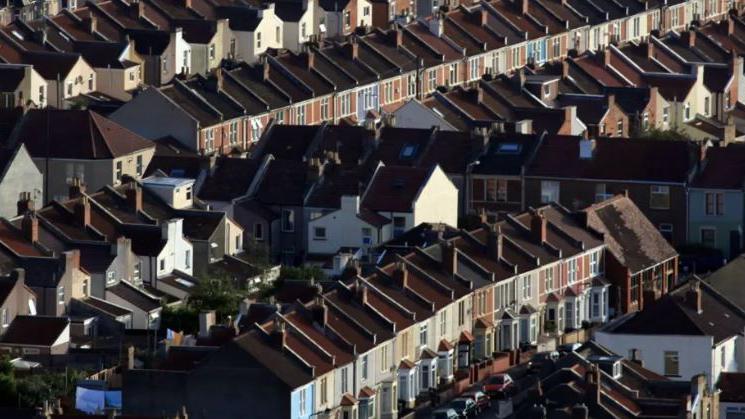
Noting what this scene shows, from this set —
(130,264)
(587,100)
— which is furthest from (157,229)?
(587,100)

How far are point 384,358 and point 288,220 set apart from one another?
71.3 feet

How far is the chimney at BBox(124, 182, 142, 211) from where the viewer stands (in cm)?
12056

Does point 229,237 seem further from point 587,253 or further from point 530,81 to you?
point 530,81

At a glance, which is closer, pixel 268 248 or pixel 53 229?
pixel 53 229

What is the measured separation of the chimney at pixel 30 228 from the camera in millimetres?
Answer: 114688

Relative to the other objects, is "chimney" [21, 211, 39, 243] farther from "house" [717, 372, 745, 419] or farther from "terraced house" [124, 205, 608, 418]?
"house" [717, 372, 745, 419]

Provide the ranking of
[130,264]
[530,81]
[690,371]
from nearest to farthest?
[690,371] < [130,264] < [530,81]

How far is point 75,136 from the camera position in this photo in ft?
430

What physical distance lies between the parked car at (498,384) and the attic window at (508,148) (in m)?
25.2

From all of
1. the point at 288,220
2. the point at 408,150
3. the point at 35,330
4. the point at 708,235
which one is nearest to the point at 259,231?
the point at 288,220

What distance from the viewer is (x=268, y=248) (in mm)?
123562

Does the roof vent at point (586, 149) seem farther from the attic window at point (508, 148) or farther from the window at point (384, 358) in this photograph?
the window at point (384, 358)

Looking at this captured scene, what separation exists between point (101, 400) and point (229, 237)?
24474 millimetres

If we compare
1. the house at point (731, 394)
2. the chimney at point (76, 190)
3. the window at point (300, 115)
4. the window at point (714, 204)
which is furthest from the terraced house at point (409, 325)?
the window at point (300, 115)
